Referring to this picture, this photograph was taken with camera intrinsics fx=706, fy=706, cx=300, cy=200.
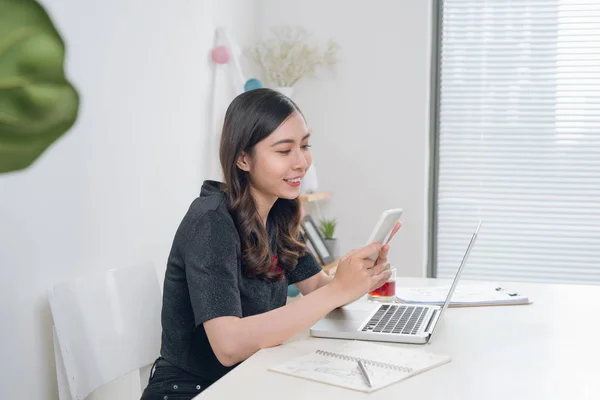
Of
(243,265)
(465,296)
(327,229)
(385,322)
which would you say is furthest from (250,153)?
(327,229)

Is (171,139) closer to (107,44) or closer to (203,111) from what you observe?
(203,111)

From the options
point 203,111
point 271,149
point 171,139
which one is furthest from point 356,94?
point 271,149

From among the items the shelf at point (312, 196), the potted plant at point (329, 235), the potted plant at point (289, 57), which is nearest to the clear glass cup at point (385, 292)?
the shelf at point (312, 196)

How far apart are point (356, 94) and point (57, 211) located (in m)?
1.94

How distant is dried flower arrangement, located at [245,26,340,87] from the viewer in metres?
3.31

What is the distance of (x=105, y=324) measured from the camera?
1.66m

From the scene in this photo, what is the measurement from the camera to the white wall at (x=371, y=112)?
336cm

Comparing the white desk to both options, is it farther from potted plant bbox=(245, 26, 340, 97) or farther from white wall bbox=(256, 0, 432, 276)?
potted plant bbox=(245, 26, 340, 97)

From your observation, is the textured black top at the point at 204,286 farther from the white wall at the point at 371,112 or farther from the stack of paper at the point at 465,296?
the white wall at the point at 371,112

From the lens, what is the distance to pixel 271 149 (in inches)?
63.3

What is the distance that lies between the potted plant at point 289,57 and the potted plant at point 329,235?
626 millimetres

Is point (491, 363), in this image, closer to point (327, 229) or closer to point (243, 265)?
point (243, 265)

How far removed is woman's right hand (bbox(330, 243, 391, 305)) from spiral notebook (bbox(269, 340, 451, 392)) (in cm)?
10

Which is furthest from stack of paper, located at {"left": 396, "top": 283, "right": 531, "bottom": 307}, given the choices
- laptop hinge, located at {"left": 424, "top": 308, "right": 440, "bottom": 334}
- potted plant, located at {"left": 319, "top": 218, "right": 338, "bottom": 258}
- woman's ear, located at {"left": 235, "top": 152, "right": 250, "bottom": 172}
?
potted plant, located at {"left": 319, "top": 218, "right": 338, "bottom": 258}
